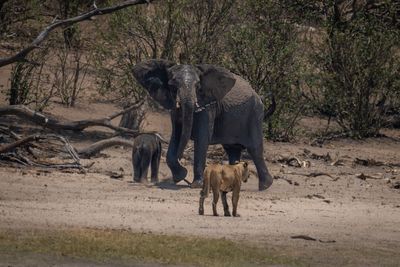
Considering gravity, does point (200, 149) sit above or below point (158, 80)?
below

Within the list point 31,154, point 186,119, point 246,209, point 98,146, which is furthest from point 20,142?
point 246,209

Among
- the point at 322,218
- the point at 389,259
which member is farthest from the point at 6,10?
the point at 389,259

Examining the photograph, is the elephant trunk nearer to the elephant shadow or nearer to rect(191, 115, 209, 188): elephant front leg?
rect(191, 115, 209, 188): elephant front leg

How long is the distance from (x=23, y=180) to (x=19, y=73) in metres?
6.92

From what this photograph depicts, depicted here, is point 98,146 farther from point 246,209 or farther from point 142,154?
point 246,209

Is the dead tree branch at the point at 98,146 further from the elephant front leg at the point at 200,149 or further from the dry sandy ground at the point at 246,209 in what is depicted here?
the elephant front leg at the point at 200,149

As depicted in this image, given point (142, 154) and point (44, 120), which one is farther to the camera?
point (44, 120)

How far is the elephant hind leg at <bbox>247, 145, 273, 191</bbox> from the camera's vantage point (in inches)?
789

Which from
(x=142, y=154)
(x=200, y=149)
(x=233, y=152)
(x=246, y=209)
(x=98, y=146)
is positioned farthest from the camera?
(x=98, y=146)

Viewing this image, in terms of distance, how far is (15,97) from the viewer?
24.6 m

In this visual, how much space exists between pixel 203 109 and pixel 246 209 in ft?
10.5

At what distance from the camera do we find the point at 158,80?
19.8m

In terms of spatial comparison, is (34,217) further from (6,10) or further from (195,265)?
(6,10)

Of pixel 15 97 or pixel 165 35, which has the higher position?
pixel 165 35
